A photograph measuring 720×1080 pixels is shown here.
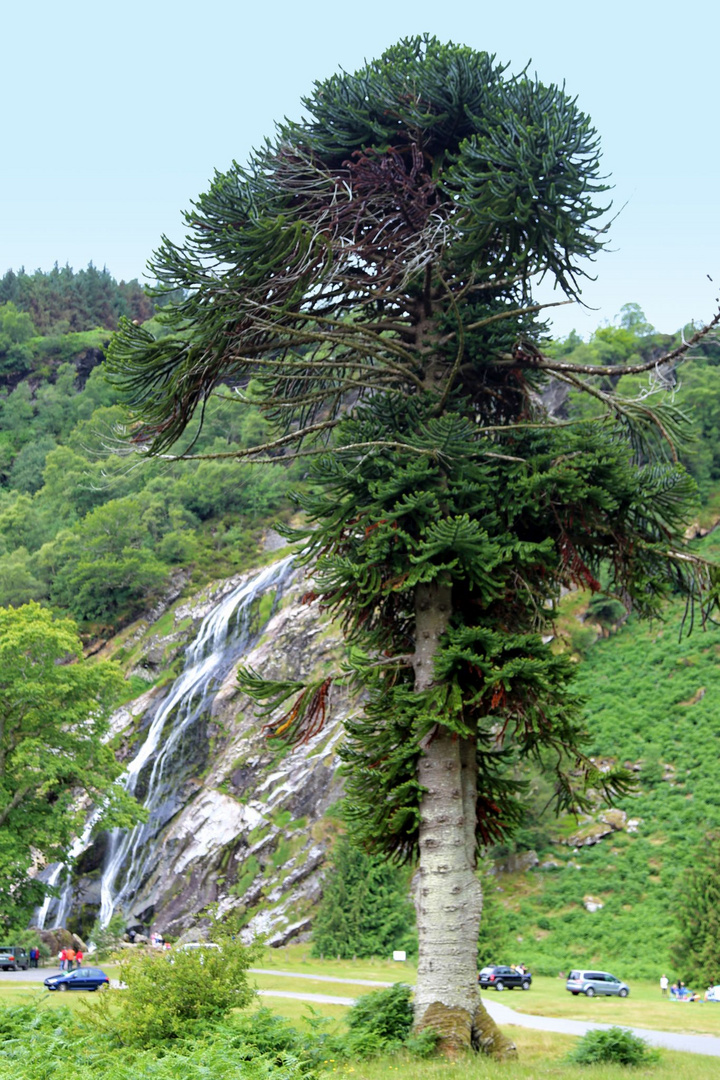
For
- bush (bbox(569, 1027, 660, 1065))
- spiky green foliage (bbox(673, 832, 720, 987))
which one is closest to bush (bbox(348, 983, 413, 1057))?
bush (bbox(569, 1027, 660, 1065))

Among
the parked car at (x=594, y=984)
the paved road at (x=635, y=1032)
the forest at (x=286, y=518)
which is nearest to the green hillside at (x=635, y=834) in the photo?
the forest at (x=286, y=518)

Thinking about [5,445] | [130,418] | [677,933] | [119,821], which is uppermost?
[5,445]

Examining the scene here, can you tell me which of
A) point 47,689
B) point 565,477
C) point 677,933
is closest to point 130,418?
point 565,477

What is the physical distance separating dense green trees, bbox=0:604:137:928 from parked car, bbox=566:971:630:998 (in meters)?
13.8

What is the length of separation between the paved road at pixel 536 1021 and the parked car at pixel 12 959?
2975 mm

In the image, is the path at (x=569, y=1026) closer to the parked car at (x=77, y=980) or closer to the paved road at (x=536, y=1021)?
the paved road at (x=536, y=1021)

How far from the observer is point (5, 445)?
91000mm

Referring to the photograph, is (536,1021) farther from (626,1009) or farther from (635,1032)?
(626,1009)

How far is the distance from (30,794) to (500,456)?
2315 centimetres

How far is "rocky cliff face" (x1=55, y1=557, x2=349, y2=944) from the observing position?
33656 mm

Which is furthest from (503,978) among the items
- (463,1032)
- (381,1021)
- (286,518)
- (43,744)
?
(286,518)

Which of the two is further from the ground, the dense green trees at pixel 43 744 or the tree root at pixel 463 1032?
the dense green trees at pixel 43 744

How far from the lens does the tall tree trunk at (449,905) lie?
35.8ft

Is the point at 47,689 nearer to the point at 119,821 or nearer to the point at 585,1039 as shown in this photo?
the point at 119,821
